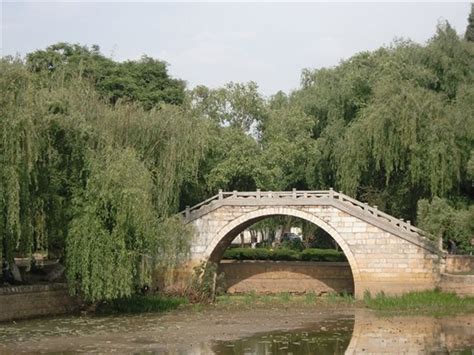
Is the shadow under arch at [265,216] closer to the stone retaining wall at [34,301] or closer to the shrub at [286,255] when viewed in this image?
the shrub at [286,255]

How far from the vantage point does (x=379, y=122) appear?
31031 millimetres

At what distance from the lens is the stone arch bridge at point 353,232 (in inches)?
1145

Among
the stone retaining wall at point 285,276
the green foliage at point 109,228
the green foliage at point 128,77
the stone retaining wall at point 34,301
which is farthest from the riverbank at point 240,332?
the green foliage at point 128,77

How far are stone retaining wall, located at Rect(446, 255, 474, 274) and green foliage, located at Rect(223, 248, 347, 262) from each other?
7330 mm

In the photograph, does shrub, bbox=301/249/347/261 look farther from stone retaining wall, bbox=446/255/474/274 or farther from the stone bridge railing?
stone retaining wall, bbox=446/255/474/274

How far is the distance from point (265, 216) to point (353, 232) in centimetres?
325

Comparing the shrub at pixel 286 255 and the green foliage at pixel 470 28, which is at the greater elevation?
the green foliage at pixel 470 28

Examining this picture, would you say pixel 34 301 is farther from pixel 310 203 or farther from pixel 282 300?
Result: pixel 310 203

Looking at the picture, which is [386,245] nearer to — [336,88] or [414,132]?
[414,132]

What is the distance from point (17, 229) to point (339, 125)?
16.0m

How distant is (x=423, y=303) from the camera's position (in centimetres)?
2786

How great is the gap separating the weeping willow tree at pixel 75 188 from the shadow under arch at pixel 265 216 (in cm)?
385

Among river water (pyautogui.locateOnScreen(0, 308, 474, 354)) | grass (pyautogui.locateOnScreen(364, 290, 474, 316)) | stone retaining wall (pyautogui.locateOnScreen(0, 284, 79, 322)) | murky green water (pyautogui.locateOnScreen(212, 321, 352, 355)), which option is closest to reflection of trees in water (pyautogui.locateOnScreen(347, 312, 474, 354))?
river water (pyautogui.locateOnScreen(0, 308, 474, 354))

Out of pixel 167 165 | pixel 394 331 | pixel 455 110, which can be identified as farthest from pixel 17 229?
pixel 455 110
